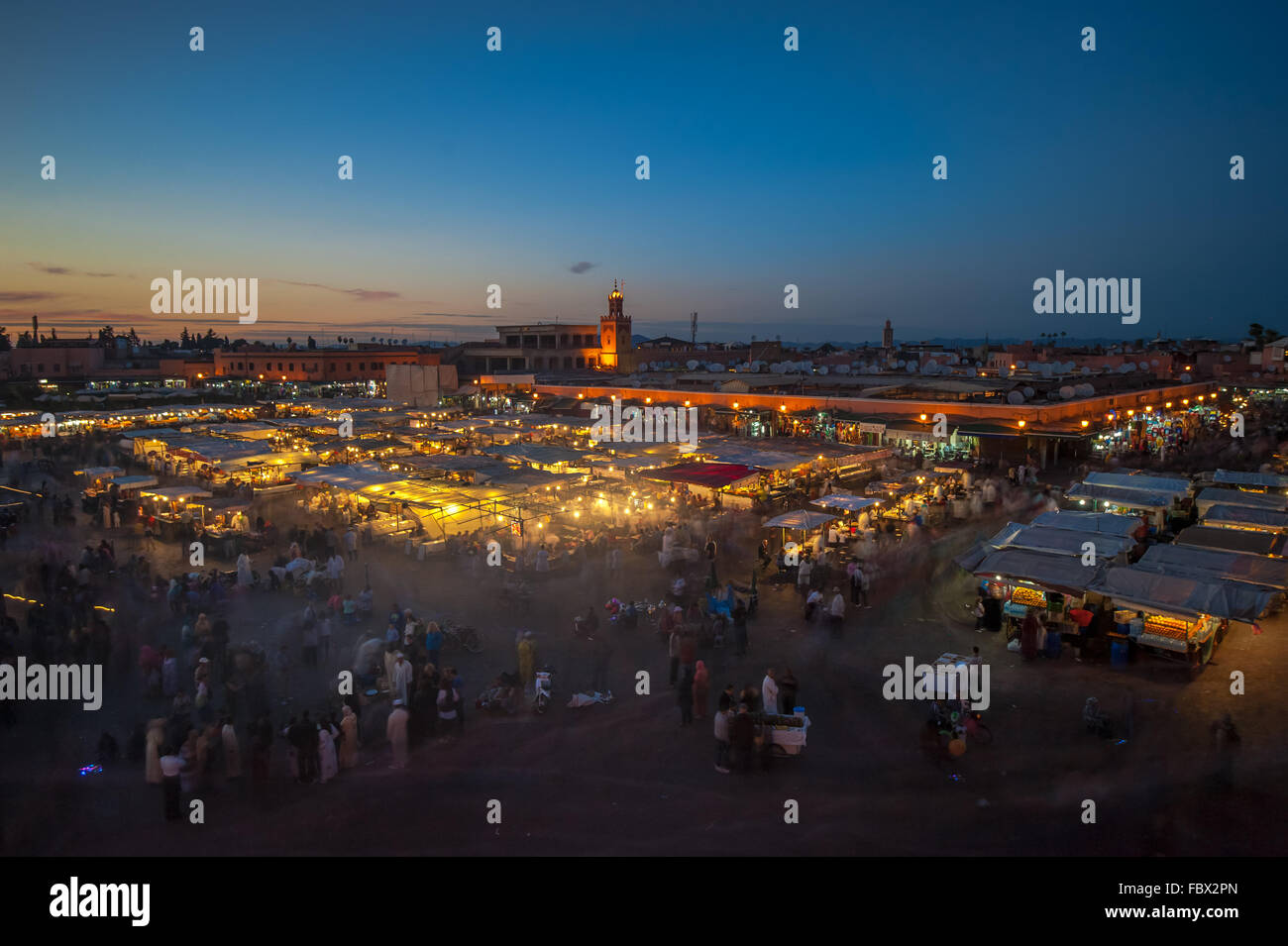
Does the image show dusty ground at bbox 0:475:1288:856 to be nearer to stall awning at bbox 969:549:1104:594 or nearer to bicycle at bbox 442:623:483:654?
bicycle at bbox 442:623:483:654

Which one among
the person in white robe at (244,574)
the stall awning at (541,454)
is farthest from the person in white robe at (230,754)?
the stall awning at (541,454)

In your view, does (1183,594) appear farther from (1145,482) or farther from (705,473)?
(705,473)

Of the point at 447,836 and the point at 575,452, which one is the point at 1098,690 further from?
the point at 575,452

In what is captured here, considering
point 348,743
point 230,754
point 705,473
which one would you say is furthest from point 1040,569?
point 230,754

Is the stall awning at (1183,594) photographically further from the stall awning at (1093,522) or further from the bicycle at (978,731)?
the bicycle at (978,731)

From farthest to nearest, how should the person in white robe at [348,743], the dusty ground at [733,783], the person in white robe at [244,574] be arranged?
1. the person in white robe at [244,574]
2. the person in white robe at [348,743]
3. the dusty ground at [733,783]

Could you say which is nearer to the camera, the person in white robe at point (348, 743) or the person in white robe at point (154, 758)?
the person in white robe at point (154, 758)
